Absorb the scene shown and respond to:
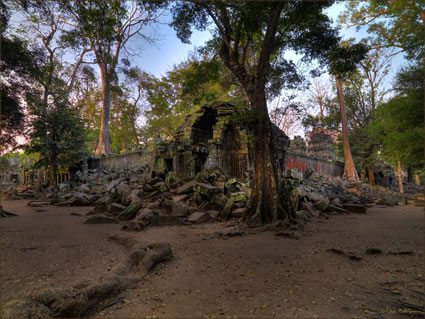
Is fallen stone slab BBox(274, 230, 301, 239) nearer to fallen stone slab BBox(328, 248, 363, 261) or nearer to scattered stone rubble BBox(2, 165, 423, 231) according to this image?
fallen stone slab BBox(328, 248, 363, 261)

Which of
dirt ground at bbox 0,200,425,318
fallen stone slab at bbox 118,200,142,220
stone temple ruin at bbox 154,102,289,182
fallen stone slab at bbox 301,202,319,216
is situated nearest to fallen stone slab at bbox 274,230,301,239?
dirt ground at bbox 0,200,425,318

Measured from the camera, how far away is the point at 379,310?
2012mm

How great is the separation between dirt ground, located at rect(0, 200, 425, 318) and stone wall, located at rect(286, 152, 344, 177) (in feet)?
41.3

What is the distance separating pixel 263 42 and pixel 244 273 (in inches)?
247

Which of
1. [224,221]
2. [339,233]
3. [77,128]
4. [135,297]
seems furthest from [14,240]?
[77,128]

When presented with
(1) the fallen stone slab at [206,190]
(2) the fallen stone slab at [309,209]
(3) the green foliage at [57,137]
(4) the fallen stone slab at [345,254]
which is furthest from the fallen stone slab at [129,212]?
(3) the green foliage at [57,137]

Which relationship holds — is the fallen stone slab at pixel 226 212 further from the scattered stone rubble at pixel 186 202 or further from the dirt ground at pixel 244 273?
the dirt ground at pixel 244 273

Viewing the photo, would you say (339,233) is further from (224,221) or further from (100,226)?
(100,226)

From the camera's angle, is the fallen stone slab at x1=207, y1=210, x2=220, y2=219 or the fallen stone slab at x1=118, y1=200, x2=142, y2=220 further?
the fallen stone slab at x1=207, y1=210, x2=220, y2=219

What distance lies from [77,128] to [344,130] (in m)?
22.2

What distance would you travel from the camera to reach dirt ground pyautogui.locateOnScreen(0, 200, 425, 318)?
206 centimetres

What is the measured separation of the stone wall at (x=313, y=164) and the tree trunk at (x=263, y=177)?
10.2m

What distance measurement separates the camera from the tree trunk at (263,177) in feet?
20.2

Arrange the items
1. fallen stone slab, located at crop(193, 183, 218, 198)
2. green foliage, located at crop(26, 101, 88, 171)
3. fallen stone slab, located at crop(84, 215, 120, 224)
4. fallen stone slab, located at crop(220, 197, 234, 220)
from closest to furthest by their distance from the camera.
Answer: fallen stone slab, located at crop(84, 215, 120, 224), fallen stone slab, located at crop(220, 197, 234, 220), fallen stone slab, located at crop(193, 183, 218, 198), green foliage, located at crop(26, 101, 88, 171)
